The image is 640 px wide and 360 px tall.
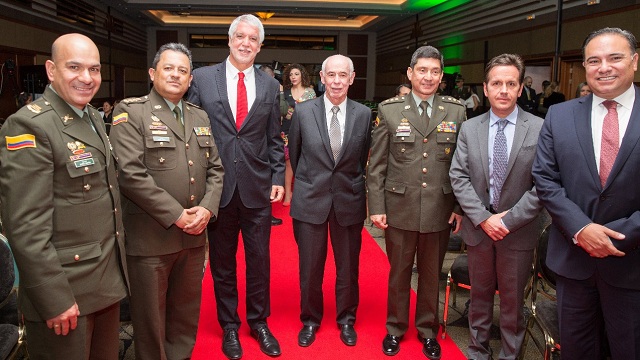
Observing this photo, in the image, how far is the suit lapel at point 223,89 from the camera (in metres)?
2.67

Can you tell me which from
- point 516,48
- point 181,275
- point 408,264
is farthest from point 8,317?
point 516,48

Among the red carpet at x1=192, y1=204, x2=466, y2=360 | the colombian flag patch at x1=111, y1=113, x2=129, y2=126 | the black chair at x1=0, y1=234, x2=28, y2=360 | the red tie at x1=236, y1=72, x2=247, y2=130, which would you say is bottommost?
the red carpet at x1=192, y1=204, x2=466, y2=360

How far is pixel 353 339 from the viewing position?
294 centimetres

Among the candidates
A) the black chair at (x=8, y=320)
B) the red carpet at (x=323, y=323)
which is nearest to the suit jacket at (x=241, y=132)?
the red carpet at (x=323, y=323)

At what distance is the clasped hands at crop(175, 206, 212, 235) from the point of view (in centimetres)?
224

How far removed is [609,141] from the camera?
196cm

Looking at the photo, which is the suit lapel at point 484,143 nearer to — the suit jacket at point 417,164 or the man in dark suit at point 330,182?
the suit jacket at point 417,164

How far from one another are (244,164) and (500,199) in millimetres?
1339

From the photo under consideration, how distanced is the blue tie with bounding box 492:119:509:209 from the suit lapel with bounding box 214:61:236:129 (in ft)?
4.48

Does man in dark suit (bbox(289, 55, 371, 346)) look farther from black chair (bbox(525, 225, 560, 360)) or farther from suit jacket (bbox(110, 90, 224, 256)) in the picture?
black chair (bbox(525, 225, 560, 360))

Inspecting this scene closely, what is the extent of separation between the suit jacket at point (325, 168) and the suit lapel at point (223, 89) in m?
0.42

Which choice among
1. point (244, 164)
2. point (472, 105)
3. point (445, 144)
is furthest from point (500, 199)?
point (472, 105)

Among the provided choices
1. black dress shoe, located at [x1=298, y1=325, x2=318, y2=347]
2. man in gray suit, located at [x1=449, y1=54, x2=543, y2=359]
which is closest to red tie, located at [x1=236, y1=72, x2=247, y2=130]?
man in gray suit, located at [x1=449, y1=54, x2=543, y2=359]

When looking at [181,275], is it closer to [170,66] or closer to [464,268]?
[170,66]
